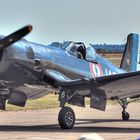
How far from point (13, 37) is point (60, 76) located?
296cm

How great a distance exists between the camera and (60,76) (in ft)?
45.2

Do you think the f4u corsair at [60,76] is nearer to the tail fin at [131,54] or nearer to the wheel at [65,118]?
the wheel at [65,118]

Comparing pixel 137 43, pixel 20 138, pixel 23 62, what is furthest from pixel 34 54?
pixel 137 43

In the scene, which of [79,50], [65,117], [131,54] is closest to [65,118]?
[65,117]

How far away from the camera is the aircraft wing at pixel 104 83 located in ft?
42.5

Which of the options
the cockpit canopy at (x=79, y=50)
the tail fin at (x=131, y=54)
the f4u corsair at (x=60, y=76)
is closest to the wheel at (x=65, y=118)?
the f4u corsair at (x=60, y=76)

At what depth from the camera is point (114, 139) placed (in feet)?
33.3

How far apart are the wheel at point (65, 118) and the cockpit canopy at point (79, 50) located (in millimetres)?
2314

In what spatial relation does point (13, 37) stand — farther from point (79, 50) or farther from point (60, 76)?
point (79, 50)

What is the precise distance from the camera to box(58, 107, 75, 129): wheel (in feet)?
42.9

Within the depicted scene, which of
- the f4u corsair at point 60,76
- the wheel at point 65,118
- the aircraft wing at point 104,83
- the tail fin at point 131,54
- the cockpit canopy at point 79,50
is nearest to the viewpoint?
the f4u corsair at point 60,76

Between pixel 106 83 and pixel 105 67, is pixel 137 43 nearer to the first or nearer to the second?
pixel 105 67

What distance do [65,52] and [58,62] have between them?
0.62m

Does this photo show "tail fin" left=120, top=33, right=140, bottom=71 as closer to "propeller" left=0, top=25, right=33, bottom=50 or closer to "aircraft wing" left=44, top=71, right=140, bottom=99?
"aircraft wing" left=44, top=71, right=140, bottom=99
